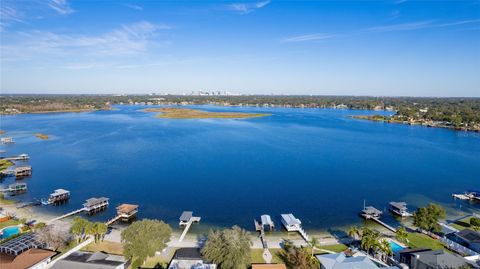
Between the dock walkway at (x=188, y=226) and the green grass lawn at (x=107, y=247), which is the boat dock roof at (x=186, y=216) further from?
the green grass lawn at (x=107, y=247)

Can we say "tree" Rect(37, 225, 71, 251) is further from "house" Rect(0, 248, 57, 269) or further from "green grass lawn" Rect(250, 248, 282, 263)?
"green grass lawn" Rect(250, 248, 282, 263)

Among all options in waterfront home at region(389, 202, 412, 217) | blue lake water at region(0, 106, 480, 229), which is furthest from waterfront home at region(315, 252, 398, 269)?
waterfront home at region(389, 202, 412, 217)

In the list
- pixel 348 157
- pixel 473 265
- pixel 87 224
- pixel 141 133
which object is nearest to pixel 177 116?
pixel 141 133

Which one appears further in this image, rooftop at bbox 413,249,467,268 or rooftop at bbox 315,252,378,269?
rooftop at bbox 413,249,467,268

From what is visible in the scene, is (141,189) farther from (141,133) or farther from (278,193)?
(141,133)

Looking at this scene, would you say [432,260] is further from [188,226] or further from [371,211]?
[188,226]

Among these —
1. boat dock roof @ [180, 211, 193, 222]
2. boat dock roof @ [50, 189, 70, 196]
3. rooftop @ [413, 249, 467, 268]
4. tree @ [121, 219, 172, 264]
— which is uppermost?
tree @ [121, 219, 172, 264]

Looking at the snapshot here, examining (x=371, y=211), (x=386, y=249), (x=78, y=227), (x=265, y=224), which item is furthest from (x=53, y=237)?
(x=371, y=211)
